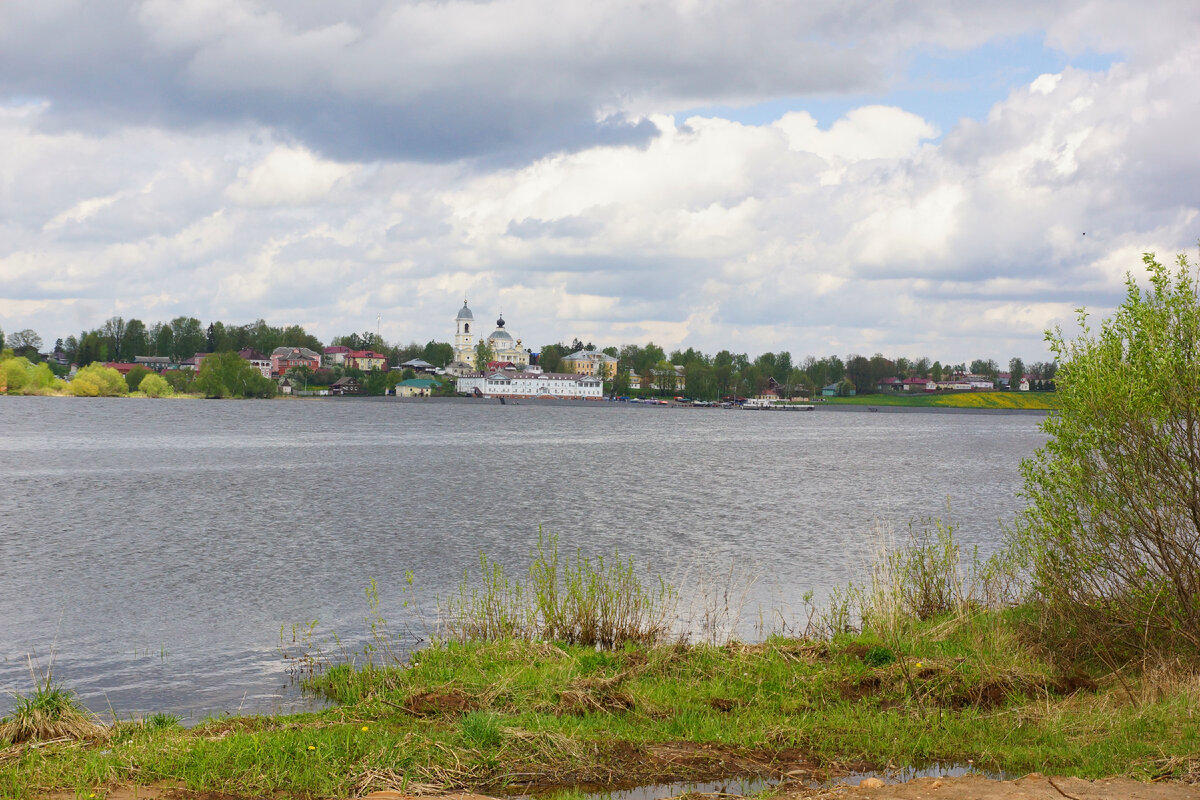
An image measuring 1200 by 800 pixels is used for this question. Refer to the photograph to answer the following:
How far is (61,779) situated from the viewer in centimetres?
932

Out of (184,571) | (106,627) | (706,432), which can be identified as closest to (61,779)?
(106,627)

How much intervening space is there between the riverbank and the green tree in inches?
31.6

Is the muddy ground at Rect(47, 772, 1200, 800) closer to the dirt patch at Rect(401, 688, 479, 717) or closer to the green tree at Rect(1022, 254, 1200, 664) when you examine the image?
the dirt patch at Rect(401, 688, 479, 717)

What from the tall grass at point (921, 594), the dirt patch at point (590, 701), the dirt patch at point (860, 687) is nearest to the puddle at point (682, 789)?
the dirt patch at point (590, 701)

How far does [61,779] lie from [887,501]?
42.2m

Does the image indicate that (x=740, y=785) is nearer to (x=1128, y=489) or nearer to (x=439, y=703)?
(x=439, y=703)

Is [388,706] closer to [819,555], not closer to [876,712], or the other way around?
[876,712]

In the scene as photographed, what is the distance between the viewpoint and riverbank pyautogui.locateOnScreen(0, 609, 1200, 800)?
32.2 feet

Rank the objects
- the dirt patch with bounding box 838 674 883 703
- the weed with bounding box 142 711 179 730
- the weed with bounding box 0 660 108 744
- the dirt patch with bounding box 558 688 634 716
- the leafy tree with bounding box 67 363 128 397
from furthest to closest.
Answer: the leafy tree with bounding box 67 363 128 397, the dirt patch with bounding box 838 674 883 703, the dirt patch with bounding box 558 688 634 716, the weed with bounding box 142 711 179 730, the weed with bounding box 0 660 108 744

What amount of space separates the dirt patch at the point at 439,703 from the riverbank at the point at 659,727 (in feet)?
0.11

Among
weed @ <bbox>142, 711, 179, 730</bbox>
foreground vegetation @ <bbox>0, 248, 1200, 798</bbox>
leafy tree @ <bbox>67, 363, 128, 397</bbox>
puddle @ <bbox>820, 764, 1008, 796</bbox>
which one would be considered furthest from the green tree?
leafy tree @ <bbox>67, 363, 128, 397</bbox>

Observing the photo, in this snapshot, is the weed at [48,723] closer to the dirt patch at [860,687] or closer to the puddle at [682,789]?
the puddle at [682,789]

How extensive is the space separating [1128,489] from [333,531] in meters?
27.2

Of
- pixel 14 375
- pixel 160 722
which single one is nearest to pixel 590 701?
pixel 160 722
